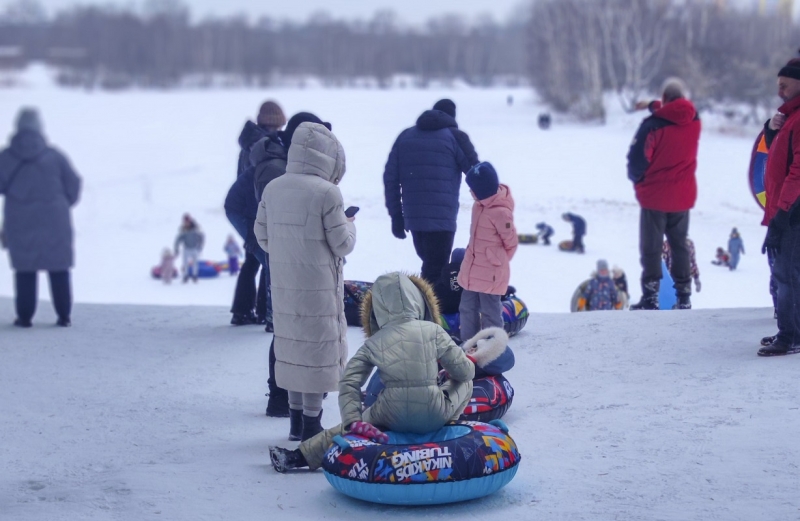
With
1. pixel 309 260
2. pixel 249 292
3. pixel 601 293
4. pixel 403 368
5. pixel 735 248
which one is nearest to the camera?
pixel 403 368

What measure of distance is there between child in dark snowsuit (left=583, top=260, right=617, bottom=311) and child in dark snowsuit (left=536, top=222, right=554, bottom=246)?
2050 millimetres

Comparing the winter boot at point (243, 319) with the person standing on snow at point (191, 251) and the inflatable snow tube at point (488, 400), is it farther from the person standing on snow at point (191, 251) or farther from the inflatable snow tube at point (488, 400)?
the person standing on snow at point (191, 251)

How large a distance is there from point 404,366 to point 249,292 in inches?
147

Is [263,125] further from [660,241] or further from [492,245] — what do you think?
[660,241]

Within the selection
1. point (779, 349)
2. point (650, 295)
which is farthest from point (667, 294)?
point (779, 349)

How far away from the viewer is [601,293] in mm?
8297

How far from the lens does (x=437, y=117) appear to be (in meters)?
6.58

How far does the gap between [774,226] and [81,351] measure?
4.64 m

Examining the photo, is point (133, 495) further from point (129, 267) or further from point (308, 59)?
point (308, 59)

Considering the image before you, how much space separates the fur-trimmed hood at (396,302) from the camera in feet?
12.7

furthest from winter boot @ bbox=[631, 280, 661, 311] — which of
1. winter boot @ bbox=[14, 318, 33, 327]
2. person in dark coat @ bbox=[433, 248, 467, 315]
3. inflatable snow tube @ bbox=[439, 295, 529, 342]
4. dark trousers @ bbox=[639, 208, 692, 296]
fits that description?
winter boot @ bbox=[14, 318, 33, 327]

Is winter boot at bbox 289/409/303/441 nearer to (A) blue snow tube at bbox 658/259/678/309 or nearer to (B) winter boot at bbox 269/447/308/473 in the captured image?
(B) winter boot at bbox 269/447/308/473

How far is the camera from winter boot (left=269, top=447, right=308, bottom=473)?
163 inches

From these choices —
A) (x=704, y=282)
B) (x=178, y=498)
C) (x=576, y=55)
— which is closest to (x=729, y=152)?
(x=704, y=282)
